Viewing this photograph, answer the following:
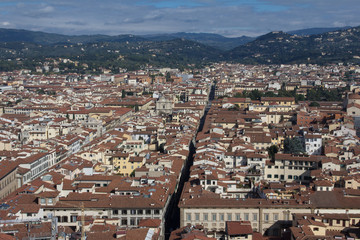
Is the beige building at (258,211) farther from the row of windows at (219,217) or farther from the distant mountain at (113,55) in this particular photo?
the distant mountain at (113,55)

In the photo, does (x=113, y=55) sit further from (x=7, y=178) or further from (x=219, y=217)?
(x=219, y=217)

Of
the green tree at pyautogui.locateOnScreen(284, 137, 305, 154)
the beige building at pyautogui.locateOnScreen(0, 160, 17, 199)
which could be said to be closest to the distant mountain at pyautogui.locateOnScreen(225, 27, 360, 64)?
the green tree at pyautogui.locateOnScreen(284, 137, 305, 154)

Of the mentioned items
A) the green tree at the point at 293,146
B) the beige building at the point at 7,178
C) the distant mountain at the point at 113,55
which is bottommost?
the beige building at the point at 7,178

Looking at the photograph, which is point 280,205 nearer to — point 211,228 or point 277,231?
point 277,231

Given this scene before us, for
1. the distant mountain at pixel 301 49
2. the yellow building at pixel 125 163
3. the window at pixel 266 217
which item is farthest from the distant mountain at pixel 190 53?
the window at pixel 266 217

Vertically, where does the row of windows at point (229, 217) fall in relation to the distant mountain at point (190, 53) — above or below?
below

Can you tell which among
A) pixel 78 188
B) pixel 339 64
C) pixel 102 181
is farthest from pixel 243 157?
pixel 339 64

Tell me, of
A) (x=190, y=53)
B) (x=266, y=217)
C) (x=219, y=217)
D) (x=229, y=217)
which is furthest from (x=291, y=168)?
(x=190, y=53)
